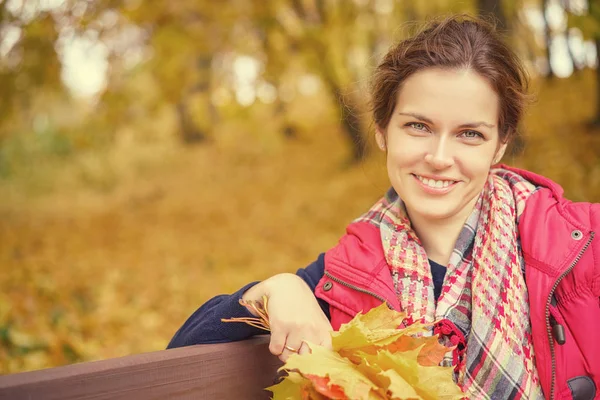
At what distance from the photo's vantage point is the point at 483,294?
1.63 metres

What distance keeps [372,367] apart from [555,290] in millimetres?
690

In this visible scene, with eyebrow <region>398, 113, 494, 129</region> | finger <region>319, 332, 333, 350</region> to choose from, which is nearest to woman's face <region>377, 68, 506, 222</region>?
eyebrow <region>398, 113, 494, 129</region>

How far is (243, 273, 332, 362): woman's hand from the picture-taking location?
55.4 inches

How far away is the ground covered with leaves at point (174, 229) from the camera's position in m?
5.34

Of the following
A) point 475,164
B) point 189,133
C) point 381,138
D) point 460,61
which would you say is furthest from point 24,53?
point 189,133

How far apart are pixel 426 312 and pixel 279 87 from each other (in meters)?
5.09

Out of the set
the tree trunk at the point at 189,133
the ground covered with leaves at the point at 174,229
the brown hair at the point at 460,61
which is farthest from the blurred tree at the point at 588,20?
the tree trunk at the point at 189,133

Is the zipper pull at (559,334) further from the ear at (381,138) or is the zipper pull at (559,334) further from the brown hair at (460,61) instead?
the ear at (381,138)

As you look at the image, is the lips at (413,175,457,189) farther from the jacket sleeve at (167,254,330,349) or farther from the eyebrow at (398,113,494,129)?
the jacket sleeve at (167,254,330,349)

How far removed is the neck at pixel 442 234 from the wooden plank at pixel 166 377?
2.11ft

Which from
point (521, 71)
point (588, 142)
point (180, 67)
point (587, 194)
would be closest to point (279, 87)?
point (180, 67)

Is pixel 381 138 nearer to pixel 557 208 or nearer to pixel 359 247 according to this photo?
pixel 359 247

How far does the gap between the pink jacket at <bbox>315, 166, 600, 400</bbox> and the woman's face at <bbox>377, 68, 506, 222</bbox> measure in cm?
22

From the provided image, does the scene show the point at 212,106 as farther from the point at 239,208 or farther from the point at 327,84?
the point at 239,208
